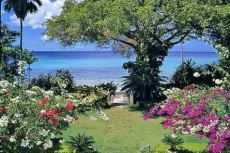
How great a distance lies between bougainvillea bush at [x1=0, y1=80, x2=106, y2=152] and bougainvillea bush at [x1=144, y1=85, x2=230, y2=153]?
2.22m

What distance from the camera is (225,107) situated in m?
7.86

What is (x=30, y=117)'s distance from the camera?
749 centimetres

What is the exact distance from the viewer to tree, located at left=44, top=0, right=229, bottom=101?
1691 centimetres

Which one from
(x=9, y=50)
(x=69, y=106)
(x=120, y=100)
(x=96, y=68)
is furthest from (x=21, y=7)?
(x=96, y=68)

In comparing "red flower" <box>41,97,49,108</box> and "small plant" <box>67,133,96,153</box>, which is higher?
"red flower" <box>41,97,49,108</box>

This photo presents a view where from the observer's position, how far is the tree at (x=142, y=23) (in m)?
16.9

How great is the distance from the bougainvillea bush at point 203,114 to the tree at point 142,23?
825 cm

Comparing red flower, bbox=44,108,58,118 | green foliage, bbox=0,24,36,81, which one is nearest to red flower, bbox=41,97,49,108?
red flower, bbox=44,108,58,118

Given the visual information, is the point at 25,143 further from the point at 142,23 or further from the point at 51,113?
the point at 142,23

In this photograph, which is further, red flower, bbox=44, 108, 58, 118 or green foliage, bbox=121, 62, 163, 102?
green foliage, bbox=121, 62, 163, 102

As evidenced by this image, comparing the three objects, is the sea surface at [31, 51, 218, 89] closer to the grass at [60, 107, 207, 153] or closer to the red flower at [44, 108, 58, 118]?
the grass at [60, 107, 207, 153]

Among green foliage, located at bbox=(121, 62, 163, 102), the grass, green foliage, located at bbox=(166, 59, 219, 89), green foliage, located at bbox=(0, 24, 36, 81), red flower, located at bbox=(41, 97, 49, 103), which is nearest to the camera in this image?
red flower, located at bbox=(41, 97, 49, 103)

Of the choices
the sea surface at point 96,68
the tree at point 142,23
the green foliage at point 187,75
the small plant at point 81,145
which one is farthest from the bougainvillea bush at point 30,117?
the green foliage at point 187,75

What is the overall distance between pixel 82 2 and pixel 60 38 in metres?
2.32
